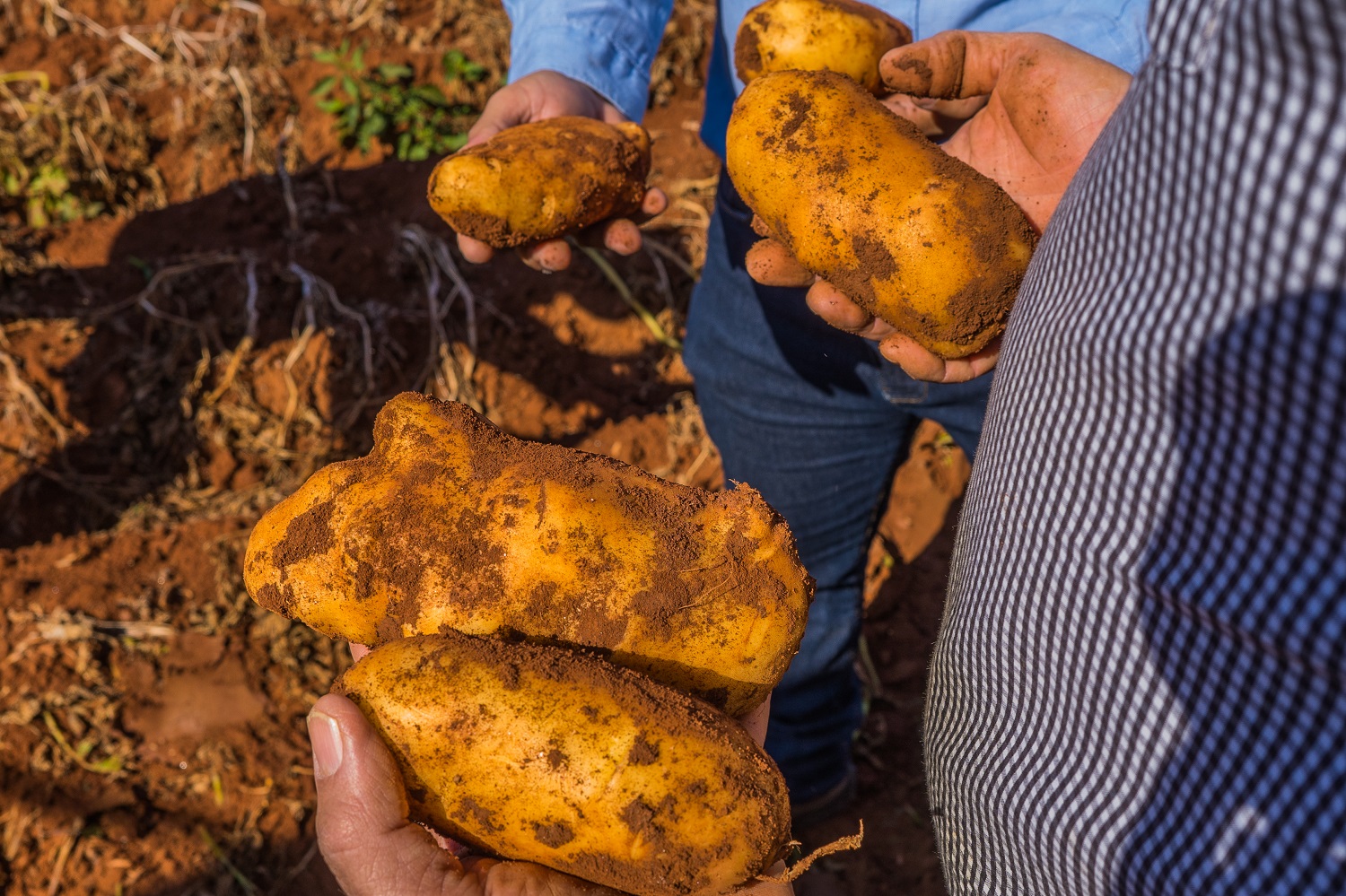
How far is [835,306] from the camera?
1.86 m

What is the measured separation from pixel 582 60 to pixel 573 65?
3 cm

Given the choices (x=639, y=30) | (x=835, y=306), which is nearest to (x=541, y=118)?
(x=639, y=30)

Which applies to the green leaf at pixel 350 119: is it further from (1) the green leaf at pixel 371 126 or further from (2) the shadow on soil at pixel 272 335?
(2) the shadow on soil at pixel 272 335

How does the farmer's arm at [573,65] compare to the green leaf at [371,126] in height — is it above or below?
above

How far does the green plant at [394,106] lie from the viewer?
12.7 ft

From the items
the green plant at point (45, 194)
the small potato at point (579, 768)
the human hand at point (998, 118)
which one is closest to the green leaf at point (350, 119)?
the green plant at point (45, 194)

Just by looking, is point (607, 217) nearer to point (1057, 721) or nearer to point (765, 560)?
point (765, 560)

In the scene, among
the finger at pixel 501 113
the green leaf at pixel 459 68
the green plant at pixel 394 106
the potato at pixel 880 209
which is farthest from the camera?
the green leaf at pixel 459 68

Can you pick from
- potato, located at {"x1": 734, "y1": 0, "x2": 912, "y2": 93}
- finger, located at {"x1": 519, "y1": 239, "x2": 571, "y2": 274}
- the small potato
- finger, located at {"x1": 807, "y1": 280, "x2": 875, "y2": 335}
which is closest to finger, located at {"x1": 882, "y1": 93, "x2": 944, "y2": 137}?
potato, located at {"x1": 734, "y1": 0, "x2": 912, "y2": 93}

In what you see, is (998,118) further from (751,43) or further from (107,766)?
(107,766)

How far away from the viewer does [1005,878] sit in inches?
46.9

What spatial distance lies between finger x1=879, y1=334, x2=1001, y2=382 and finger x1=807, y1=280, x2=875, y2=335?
81 mm

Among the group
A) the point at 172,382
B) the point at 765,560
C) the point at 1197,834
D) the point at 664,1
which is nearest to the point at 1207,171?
the point at 1197,834

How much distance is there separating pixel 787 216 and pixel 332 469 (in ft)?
3.32
